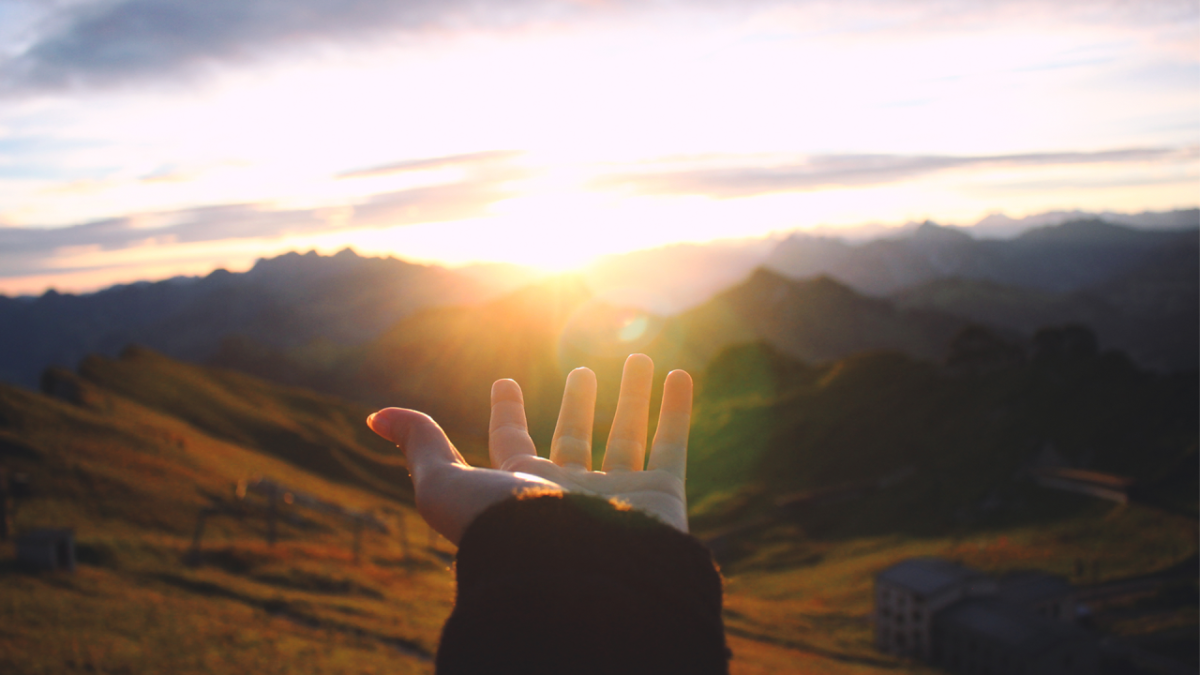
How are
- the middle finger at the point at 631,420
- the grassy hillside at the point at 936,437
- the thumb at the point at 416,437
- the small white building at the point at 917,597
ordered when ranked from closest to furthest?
the thumb at the point at 416,437 < the middle finger at the point at 631,420 < the small white building at the point at 917,597 < the grassy hillside at the point at 936,437

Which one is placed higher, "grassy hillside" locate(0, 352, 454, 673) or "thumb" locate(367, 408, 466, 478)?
A: "thumb" locate(367, 408, 466, 478)

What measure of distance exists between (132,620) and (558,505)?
74.8 feet

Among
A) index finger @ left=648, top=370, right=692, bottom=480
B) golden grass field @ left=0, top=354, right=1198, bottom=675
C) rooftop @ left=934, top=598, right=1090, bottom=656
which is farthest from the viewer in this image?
rooftop @ left=934, top=598, right=1090, bottom=656

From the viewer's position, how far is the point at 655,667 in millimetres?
2311

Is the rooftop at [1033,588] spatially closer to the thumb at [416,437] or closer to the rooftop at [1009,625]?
the rooftop at [1009,625]

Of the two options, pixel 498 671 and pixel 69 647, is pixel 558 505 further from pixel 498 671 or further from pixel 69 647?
pixel 69 647

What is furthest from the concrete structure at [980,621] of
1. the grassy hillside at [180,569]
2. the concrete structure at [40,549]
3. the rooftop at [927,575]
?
the concrete structure at [40,549]

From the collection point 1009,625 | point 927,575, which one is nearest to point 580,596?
point 1009,625

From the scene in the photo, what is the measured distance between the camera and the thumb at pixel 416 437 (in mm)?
3408

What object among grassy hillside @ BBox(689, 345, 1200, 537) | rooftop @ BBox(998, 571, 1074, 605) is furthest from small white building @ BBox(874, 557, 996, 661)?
grassy hillside @ BBox(689, 345, 1200, 537)

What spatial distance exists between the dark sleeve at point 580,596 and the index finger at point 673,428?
1119mm

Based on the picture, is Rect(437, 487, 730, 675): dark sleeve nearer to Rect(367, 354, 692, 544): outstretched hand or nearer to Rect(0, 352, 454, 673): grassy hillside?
Rect(367, 354, 692, 544): outstretched hand

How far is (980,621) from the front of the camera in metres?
38.7

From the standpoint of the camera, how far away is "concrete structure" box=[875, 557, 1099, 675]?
35375mm
